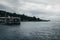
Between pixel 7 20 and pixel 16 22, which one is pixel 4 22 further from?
pixel 16 22

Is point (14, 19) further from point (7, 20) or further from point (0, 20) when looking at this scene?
point (0, 20)

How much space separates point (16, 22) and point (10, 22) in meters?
8.07

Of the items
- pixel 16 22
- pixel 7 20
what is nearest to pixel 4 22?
pixel 7 20

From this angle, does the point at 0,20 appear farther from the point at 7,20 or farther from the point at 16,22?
the point at 16,22

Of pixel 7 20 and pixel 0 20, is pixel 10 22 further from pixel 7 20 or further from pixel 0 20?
pixel 0 20

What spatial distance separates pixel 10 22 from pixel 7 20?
15.9 feet

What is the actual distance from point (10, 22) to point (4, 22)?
29.5 ft

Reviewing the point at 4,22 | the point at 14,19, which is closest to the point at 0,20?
the point at 4,22

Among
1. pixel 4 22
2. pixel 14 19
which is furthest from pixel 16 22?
pixel 4 22

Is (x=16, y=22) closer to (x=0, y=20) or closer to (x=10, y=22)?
(x=10, y=22)

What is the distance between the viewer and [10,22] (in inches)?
6476

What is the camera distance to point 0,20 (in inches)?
6693

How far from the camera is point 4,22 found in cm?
16725

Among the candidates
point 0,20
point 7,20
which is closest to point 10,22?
point 7,20
